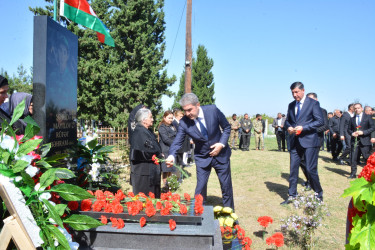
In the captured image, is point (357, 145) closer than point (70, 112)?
No

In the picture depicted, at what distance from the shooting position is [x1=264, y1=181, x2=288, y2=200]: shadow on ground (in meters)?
6.64

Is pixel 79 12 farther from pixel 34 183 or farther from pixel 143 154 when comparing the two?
pixel 34 183

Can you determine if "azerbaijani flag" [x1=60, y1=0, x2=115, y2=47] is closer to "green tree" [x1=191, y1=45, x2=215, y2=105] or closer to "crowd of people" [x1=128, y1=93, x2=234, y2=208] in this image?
"crowd of people" [x1=128, y1=93, x2=234, y2=208]

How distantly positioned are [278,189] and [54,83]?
5.93m

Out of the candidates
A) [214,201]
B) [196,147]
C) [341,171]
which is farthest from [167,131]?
[341,171]

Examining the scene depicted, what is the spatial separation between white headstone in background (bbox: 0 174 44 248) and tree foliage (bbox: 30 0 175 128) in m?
21.9

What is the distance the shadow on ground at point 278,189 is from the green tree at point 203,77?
96.7ft

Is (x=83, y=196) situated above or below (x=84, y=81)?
below

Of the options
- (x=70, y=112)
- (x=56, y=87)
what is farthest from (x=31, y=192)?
(x=70, y=112)

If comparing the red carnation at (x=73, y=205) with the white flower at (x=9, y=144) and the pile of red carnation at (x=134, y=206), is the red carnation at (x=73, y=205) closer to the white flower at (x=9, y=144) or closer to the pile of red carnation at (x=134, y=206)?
the pile of red carnation at (x=134, y=206)

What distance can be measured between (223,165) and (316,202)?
4.24ft

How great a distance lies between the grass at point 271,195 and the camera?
4375 millimetres

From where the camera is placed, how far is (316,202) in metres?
3.63

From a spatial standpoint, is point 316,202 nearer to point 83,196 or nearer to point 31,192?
point 83,196
